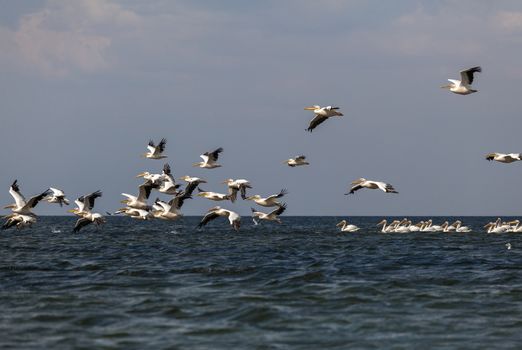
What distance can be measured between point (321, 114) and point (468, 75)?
4402 mm

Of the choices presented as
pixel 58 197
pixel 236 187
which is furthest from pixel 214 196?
pixel 58 197

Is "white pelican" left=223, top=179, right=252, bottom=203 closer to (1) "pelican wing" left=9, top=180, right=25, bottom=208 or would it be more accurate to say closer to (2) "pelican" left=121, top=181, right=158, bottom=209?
(2) "pelican" left=121, top=181, right=158, bottom=209

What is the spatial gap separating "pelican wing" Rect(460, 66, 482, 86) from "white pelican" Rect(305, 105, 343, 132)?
3627mm

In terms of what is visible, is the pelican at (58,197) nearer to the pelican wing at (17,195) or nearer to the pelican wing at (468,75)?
the pelican wing at (17,195)

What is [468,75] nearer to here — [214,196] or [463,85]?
[463,85]

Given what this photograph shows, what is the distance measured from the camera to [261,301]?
18.3 metres

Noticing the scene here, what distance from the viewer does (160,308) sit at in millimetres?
17266

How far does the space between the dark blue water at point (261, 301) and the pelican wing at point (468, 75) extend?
4901mm

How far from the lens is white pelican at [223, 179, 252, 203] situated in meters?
32.6

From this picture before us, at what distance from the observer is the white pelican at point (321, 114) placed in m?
27.9

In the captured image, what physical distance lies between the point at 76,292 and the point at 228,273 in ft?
15.3

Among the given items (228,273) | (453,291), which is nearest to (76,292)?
(228,273)

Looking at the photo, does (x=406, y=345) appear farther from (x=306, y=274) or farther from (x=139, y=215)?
(x=139, y=215)

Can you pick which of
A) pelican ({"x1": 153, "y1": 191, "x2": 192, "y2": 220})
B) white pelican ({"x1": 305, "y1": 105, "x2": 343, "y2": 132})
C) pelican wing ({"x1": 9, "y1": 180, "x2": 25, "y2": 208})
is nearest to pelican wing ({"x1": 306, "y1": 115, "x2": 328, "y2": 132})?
white pelican ({"x1": 305, "y1": 105, "x2": 343, "y2": 132})
